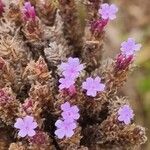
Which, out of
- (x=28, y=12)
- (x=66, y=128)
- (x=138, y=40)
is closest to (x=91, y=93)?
(x=66, y=128)

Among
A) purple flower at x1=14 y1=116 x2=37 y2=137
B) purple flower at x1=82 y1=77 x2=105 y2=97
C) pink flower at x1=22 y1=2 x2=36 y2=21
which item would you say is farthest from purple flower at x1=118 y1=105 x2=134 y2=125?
pink flower at x1=22 y1=2 x2=36 y2=21

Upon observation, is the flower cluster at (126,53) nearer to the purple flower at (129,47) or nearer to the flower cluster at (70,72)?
the purple flower at (129,47)

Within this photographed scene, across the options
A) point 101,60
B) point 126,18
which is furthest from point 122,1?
point 101,60

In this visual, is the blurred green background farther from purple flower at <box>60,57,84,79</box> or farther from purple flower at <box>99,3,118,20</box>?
purple flower at <box>60,57,84,79</box>

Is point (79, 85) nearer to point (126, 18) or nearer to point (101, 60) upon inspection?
point (101, 60)

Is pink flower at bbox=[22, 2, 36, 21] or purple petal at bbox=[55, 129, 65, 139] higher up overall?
pink flower at bbox=[22, 2, 36, 21]

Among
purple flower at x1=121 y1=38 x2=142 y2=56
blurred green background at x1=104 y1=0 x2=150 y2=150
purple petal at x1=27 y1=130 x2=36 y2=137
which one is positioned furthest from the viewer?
blurred green background at x1=104 y1=0 x2=150 y2=150
